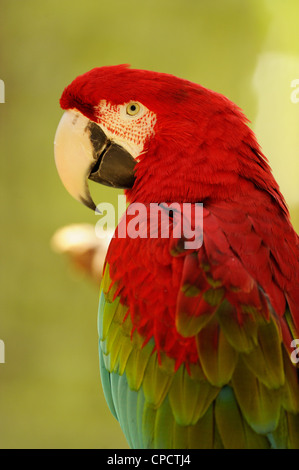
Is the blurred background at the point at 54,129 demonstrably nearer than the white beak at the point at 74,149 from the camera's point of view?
No

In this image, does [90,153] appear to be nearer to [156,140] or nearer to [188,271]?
[156,140]

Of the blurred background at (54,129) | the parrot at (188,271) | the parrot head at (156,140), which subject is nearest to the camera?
the parrot at (188,271)

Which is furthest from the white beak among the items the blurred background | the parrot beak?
the blurred background

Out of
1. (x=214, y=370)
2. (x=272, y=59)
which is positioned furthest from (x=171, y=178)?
(x=272, y=59)

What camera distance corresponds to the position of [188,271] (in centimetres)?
62

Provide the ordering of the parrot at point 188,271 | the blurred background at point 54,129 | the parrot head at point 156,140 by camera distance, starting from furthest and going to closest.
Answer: the blurred background at point 54,129
the parrot head at point 156,140
the parrot at point 188,271

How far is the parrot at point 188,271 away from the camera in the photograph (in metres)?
0.58

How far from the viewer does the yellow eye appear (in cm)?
80

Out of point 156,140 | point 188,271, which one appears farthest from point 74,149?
point 188,271

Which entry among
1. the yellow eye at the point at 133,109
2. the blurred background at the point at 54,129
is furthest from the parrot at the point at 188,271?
the blurred background at the point at 54,129

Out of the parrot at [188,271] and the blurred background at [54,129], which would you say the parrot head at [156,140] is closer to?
the parrot at [188,271]

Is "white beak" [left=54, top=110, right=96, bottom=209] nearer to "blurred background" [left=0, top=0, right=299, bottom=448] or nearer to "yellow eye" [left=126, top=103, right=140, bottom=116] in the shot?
"yellow eye" [left=126, top=103, right=140, bottom=116]

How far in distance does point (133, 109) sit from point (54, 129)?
1.46m
